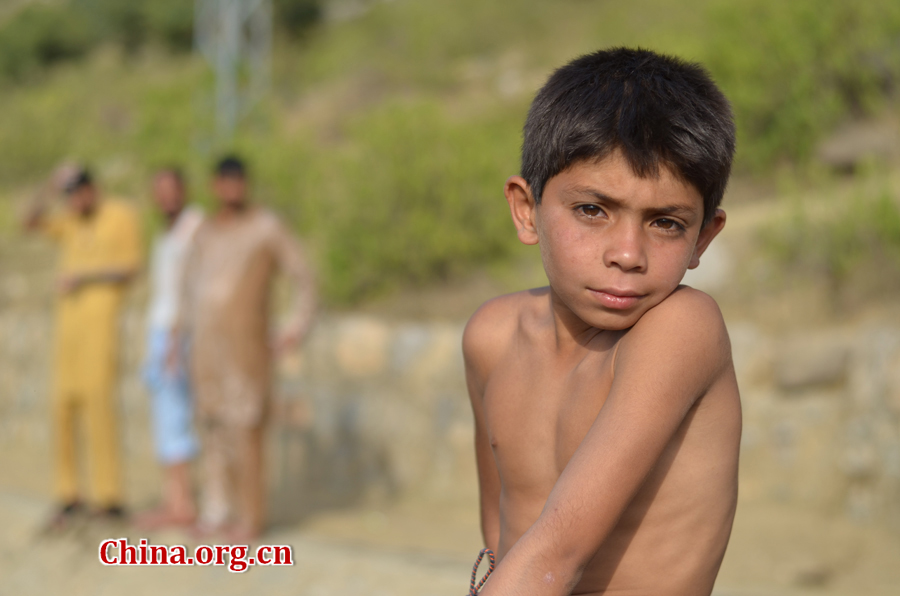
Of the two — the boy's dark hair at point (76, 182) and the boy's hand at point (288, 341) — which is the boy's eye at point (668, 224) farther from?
the boy's dark hair at point (76, 182)

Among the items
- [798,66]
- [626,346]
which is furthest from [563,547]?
[798,66]

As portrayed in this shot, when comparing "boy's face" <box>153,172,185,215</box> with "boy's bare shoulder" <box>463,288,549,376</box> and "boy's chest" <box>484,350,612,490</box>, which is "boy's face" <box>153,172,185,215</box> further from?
"boy's chest" <box>484,350,612,490</box>

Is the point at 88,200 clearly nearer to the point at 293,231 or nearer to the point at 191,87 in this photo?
the point at 293,231

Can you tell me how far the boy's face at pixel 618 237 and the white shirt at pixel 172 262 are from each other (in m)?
4.24

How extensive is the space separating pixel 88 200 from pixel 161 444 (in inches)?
58.4

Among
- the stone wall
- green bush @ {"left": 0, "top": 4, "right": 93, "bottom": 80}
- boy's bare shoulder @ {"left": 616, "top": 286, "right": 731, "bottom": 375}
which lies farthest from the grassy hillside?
green bush @ {"left": 0, "top": 4, "right": 93, "bottom": 80}

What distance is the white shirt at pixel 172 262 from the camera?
5281 mm

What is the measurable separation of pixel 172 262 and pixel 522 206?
4224 mm

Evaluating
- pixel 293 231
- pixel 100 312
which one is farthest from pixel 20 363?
pixel 100 312

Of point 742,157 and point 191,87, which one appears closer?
point 742,157

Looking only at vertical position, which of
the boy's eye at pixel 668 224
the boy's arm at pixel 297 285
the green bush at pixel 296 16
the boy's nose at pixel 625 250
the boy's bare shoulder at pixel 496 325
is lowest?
the boy's arm at pixel 297 285

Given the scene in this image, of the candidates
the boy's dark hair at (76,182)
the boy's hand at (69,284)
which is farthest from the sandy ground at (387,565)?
the boy's dark hair at (76,182)

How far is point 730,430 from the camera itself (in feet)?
4.40

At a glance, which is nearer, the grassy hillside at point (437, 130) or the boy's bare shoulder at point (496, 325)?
the boy's bare shoulder at point (496, 325)
